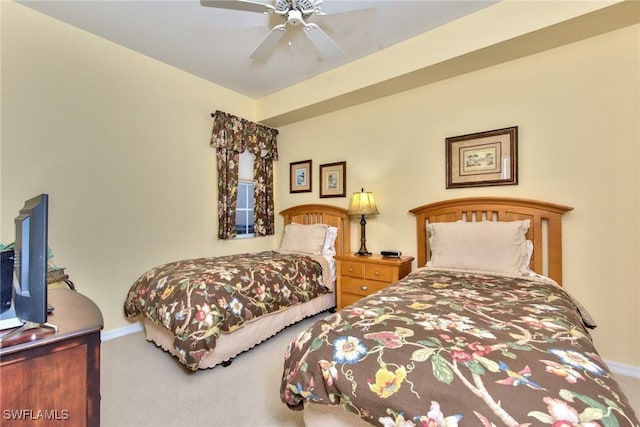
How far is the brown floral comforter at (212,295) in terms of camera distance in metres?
1.98

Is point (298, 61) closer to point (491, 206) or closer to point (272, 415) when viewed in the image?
point (491, 206)

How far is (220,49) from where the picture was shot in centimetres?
287

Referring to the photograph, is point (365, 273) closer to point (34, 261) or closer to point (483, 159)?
point (483, 159)

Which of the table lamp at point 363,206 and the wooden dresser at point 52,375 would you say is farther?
the table lamp at point 363,206

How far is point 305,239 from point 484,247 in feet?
6.38

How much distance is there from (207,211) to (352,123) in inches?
84.1

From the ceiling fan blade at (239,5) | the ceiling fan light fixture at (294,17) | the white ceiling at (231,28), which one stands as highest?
the white ceiling at (231,28)

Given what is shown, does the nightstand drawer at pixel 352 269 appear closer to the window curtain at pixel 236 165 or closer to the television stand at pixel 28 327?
the window curtain at pixel 236 165

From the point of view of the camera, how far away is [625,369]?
2.08m

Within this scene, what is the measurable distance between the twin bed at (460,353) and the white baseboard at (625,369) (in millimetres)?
648

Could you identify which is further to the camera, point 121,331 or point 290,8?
point 121,331

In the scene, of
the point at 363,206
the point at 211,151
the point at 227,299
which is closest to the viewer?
the point at 227,299

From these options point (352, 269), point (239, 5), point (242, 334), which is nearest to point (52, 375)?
point (242, 334)

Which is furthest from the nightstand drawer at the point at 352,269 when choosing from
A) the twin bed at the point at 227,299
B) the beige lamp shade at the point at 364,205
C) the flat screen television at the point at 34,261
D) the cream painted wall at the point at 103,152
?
the flat screen television at the point at 34,261
